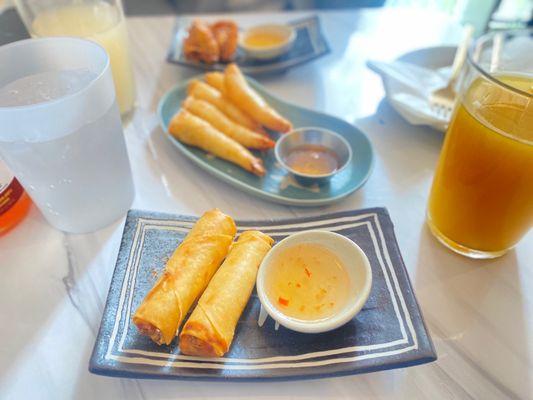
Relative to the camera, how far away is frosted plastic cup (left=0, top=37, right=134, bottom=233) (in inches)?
26.6

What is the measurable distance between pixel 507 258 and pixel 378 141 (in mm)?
445

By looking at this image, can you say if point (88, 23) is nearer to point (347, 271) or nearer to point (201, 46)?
point (201, 46)

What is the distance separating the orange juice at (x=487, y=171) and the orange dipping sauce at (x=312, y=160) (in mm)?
259

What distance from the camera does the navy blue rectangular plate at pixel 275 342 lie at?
0.60m

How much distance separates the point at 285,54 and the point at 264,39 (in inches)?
4.4

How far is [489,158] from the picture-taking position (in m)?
0.70

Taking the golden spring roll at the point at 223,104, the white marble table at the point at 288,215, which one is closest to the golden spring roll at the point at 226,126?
the golden spring roll at the point at 223,104

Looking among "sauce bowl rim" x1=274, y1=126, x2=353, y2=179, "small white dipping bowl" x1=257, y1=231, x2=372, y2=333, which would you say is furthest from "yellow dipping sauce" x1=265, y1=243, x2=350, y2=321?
"sauce bowl rim" x1=274, y1=126, x2=353, y2=179

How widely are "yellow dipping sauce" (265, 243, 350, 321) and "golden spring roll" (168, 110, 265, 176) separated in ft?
1.16

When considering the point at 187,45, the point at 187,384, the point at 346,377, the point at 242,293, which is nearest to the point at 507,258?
the point at 346,377

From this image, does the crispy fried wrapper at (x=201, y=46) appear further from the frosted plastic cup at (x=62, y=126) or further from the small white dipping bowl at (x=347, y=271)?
the small white dipping bowl at (x=347, y=271)

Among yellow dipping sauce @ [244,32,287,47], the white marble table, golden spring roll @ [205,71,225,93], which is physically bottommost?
the white marble table

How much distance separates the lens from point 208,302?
2.16 feet

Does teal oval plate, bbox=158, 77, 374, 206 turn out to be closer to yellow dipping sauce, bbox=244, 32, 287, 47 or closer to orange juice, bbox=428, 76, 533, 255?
orange juice, bbox=428, 76, 533, 255
